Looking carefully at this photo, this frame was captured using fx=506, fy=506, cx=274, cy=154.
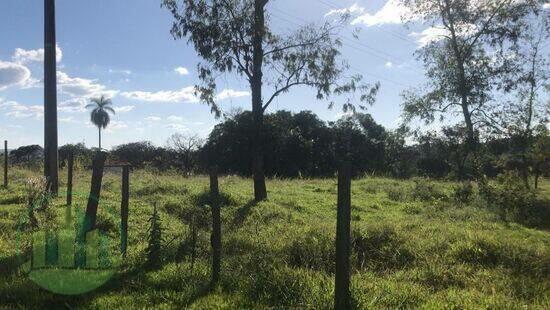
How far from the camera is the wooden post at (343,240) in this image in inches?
209

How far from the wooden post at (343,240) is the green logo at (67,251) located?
3156mm

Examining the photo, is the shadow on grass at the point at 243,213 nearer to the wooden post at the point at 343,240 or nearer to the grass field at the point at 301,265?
the grass field at the point at 301,265

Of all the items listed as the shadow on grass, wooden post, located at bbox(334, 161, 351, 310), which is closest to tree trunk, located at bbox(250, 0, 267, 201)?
the shadow on grass

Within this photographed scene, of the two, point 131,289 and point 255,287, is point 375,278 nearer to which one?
point 255,287

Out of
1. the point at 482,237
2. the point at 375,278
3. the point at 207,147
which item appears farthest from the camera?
the point at 207,147

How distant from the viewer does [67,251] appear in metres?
7.78

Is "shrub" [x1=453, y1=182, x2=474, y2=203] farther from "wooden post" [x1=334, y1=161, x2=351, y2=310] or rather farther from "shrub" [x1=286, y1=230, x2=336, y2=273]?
"wooden post" [x1=334, y1=161, x2=351, y2=310]

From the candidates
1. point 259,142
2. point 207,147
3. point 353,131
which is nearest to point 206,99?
point 259,142

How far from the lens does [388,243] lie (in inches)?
355

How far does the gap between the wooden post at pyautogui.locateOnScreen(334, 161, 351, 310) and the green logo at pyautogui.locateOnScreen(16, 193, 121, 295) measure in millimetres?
3156

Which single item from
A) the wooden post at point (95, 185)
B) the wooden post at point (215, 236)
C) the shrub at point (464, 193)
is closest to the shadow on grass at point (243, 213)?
the wooden post at point (95, 185)

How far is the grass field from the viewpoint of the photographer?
591 centimetres

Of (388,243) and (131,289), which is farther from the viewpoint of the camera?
(388,243)

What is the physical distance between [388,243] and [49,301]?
560 centimetres
